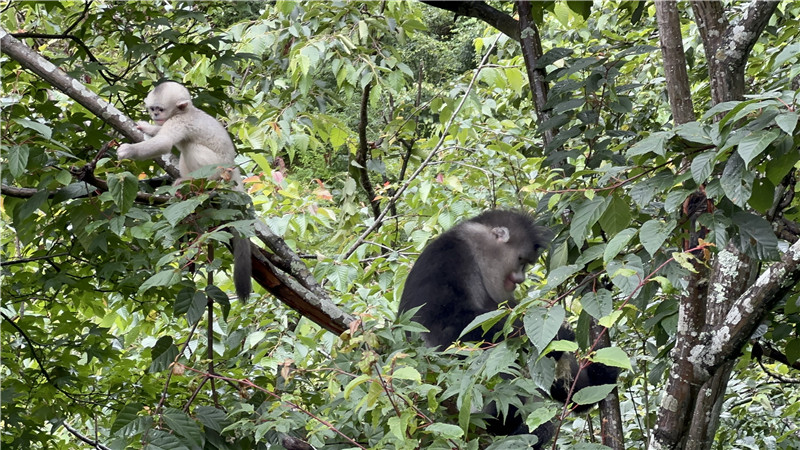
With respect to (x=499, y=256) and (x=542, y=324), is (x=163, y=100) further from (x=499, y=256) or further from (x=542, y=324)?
(x=542, y=324)

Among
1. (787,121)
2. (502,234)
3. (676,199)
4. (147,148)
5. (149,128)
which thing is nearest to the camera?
(787,121)

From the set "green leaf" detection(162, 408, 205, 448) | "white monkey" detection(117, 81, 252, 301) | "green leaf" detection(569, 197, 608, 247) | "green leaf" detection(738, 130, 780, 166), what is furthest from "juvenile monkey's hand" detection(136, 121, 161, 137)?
"green leaf" detection(738, 130, 780, 166)

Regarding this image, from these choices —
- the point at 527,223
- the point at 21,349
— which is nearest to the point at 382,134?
the point at 527,223

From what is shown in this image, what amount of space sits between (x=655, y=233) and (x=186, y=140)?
1.90 metres

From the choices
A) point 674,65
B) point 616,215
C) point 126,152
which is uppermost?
point 126,152

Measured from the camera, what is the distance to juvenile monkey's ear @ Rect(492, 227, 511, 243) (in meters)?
3.18

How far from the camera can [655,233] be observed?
143cm

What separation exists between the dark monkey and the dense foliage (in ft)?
0.53

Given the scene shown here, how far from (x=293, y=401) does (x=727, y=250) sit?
1.13 meters

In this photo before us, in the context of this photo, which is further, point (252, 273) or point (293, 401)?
point (252, 273)

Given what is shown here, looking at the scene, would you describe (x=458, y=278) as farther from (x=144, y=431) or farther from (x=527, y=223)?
(x=144, y=431)

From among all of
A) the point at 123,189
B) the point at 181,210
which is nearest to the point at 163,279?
the point at 181,210

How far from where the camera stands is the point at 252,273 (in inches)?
93.0

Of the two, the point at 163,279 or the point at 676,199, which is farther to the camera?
the point at 163,279
